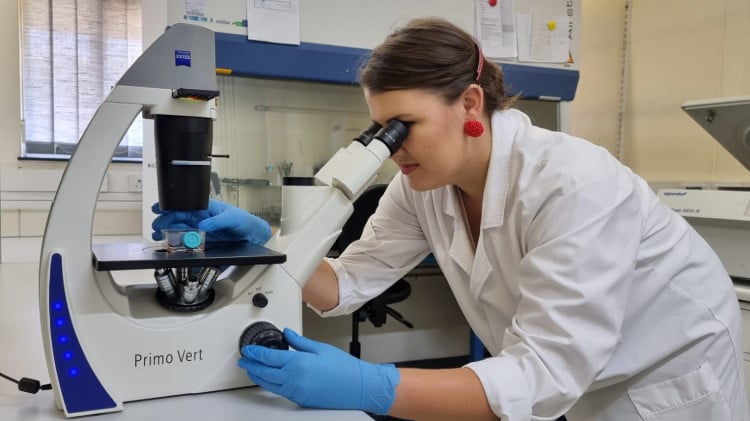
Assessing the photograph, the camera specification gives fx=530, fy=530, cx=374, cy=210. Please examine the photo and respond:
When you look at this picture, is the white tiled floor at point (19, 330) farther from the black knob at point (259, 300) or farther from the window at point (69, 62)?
the window at point (69, 62)

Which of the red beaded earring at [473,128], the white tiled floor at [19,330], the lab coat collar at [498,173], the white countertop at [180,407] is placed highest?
the red beaded earring at [473,128]

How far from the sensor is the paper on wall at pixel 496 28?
225 centimetres

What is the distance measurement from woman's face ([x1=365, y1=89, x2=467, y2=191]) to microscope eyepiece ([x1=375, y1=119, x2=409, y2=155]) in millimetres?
30

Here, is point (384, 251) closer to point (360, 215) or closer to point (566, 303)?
point (566, 303)

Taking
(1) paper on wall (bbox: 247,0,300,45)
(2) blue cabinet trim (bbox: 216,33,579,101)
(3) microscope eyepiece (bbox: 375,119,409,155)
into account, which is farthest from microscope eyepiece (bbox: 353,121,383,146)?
(1) paper on wall (bbox: 247,0,300,45)

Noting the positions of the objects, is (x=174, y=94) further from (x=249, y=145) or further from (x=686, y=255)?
(x=249, y=145)

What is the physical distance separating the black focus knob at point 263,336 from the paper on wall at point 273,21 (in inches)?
56.3

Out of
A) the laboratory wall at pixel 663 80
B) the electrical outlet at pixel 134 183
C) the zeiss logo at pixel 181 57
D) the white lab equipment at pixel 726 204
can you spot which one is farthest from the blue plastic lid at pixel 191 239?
the laboratory wall at pixel 663 80

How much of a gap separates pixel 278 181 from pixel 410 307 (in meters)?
1.08

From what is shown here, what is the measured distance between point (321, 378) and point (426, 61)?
0.54 metres

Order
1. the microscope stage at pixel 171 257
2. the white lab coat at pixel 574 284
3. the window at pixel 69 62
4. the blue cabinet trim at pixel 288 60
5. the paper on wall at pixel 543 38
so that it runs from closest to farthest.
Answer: the microscope stage at pixel 171 257, the white lab coat at pixel 574 284, the blue cabinet trim at pixel 288 60, the paper on wall at pixel 543 38, the window at pixel 69 62

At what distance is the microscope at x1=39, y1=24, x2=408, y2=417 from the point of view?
64 cm

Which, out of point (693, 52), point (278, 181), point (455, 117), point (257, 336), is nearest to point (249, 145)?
point (278, 181)

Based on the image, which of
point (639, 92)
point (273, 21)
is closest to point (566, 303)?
point (273, 21)
